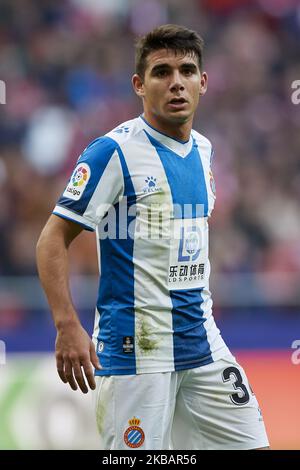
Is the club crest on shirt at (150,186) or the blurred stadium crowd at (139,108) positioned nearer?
the club crest on shirt at (150,186)

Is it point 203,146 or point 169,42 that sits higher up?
point 169,42

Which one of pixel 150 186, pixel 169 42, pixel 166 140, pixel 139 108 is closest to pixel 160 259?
pixel 150 186

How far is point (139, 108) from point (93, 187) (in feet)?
25.3

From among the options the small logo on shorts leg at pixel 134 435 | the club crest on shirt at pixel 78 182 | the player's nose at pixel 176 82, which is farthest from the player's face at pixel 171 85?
the small logo on shorts leg at pixel 134 435

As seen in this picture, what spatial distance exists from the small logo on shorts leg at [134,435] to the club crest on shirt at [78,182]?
3.22 feet

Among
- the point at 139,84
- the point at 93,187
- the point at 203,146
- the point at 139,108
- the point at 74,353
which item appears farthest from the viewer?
the point at 139,108

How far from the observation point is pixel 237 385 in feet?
14.7

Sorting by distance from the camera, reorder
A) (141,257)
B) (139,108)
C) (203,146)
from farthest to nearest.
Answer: (139,108) < (203,146) < (141,257)

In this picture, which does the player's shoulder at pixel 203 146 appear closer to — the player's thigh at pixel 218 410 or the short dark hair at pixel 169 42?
the short dark hair at pixel 169 42

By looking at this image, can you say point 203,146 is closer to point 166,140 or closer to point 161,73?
point 166,140

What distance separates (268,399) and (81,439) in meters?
1.40

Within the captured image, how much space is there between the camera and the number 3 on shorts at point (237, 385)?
447 cm

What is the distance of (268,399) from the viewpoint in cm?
729
